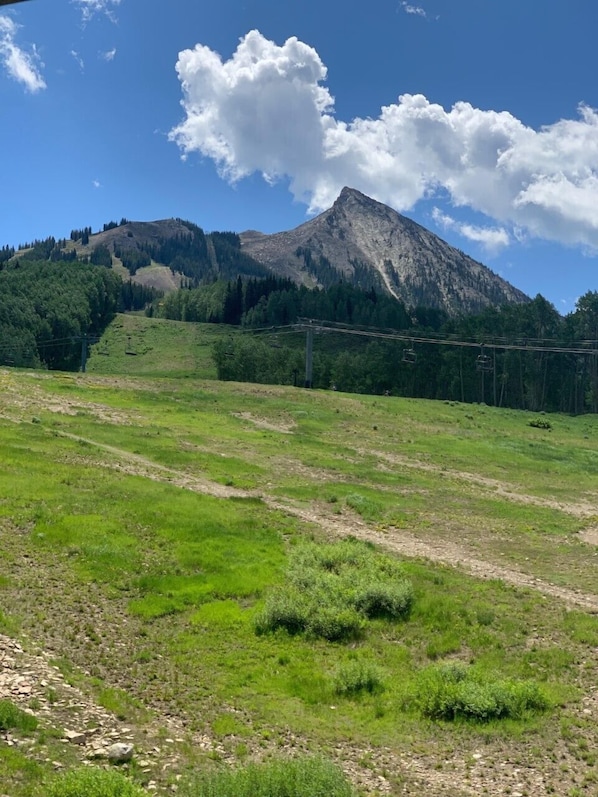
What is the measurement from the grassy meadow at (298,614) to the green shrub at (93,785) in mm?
120

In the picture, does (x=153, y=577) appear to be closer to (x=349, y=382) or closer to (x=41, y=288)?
(x=349, y=382)

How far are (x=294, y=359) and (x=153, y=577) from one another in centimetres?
12866

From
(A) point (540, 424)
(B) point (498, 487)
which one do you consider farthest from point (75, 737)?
(A) point (540, 424)

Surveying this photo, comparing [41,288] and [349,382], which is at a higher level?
[41,288]

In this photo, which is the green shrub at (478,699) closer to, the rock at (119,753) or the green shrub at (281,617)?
the green shrub at (281,617)

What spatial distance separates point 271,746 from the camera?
14.8m

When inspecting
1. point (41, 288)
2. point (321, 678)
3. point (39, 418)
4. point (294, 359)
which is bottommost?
point (321, 678)

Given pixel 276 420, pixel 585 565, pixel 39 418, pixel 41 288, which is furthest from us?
A: pixel 41 288

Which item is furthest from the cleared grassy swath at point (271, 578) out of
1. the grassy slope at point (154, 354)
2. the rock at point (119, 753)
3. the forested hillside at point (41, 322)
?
the grassy slope at point (154, 354)

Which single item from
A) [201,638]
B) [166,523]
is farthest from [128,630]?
[166,523]

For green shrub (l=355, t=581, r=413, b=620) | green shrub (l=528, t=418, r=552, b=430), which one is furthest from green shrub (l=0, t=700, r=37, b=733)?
green shrub (l=528, t=418, r=552, b=430)

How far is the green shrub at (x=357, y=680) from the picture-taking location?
58.7 ft

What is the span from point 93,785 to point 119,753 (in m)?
1.86

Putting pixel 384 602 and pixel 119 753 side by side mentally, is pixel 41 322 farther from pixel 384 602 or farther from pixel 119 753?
pixel 119 753
